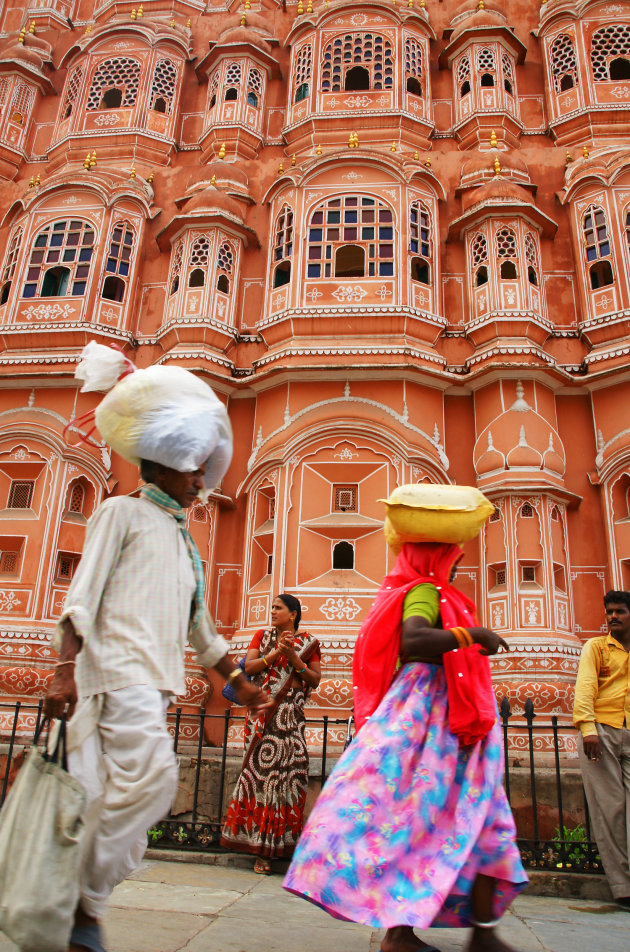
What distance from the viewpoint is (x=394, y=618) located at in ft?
10.5

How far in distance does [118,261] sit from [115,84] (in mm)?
4790

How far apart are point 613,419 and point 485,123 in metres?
6.41

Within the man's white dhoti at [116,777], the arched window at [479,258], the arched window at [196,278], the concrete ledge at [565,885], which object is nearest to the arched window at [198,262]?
the arched window at [196,278]

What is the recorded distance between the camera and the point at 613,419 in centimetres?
1098

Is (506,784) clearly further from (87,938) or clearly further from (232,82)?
(232,82)

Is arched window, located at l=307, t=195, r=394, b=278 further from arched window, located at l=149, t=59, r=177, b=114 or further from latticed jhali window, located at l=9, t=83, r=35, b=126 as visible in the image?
latticed jhali window, located at l=9, t=83, r=35, b=126

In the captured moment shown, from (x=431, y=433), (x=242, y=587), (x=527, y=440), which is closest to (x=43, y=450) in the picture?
(x=242, y=587)

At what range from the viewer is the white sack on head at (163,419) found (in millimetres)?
2922

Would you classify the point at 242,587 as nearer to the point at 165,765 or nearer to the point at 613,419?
the point at 613,419

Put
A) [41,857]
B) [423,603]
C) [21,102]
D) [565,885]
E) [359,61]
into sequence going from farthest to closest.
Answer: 1. [21,102]
2. [359,61]
3. [565,885]
4. [423,603]
5. [41,857]

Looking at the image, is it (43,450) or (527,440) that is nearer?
(527,440)

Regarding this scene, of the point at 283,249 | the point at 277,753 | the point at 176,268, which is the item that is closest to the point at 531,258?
the point at 283,249

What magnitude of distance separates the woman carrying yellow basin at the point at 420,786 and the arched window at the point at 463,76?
538 inches

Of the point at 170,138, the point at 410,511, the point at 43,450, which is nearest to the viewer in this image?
Result: the point at 410,511
